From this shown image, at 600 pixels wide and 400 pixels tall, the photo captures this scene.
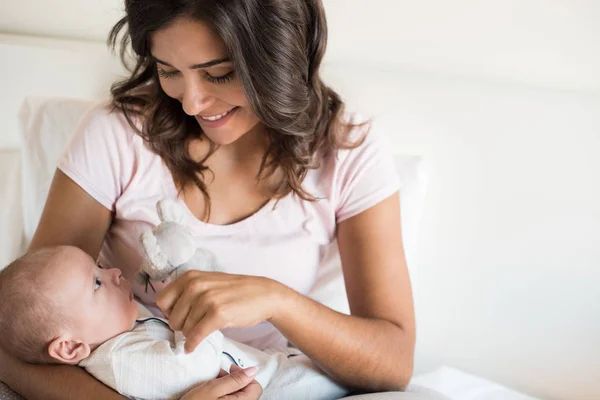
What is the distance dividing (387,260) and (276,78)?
1.47 feet

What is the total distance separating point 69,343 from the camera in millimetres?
Answer: 1120

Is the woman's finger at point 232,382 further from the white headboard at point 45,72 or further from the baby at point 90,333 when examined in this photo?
the white headboard at point 45,72

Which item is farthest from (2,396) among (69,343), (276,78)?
(276,78)

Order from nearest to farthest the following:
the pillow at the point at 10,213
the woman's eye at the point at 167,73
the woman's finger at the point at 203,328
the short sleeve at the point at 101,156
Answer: the woman's finger at the point at 203,328 < the woman's eye at the point at 167,73 < the short sleeve at the point at 101,156 < the pillow at the point at 10,213

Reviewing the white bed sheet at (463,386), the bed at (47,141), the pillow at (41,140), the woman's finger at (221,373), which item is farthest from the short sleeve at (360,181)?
the pillow at (41,140)

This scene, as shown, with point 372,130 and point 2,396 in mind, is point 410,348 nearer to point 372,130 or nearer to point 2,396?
point 372,130

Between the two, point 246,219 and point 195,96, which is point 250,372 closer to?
point 246,219

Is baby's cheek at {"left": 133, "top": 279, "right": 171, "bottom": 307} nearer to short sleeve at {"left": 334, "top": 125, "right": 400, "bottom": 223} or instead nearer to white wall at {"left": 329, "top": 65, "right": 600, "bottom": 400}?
short sleeve at {"left": 334, "top": 125, "right": 400, "bottom": 223}

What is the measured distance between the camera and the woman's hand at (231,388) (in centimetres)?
107

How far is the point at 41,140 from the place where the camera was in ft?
→ 5.47

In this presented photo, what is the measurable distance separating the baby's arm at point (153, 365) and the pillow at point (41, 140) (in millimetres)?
673

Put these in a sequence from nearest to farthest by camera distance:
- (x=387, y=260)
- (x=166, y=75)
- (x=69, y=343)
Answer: (x=69, y=343) < (x=166, y=75) < (x=387, y=260)

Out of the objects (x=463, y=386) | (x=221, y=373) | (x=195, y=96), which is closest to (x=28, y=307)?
(x=221, y=373)

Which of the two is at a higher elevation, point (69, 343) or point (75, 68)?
point (75, 68)
